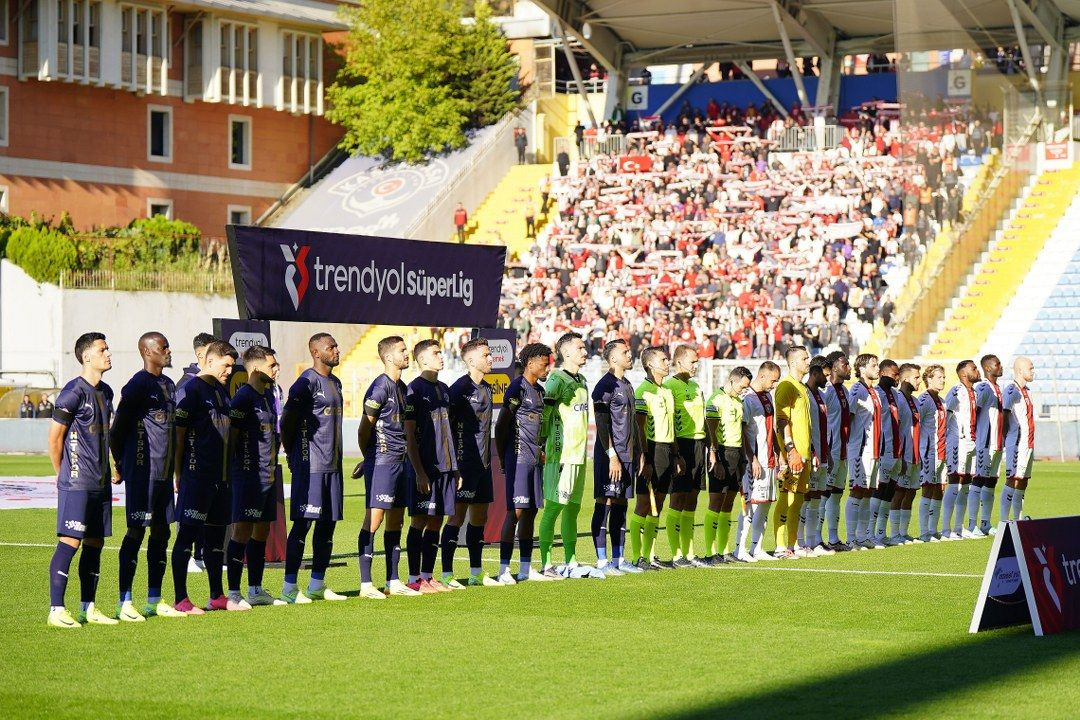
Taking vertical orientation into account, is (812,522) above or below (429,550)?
below

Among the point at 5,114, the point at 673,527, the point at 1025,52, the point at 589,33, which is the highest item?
the point at 589,33

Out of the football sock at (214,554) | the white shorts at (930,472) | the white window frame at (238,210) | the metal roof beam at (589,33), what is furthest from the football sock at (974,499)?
the white window frame at (238,210)

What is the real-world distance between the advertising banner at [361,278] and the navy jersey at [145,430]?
8.23 ft

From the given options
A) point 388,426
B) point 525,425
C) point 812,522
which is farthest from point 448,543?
point 812,522

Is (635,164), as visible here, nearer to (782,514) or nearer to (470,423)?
(782,514)

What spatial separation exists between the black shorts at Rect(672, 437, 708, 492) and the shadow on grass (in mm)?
4852

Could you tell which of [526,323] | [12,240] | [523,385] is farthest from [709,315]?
[523,385]

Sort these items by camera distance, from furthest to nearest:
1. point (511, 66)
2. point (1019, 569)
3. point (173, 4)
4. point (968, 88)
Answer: point (511, 66)
point (173, 4)
point (968, 88)
point (1019, 569)

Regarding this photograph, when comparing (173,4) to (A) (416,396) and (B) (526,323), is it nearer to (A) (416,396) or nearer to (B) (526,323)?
(B) (526,323)

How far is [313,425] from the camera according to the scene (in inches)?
508

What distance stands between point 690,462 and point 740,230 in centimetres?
2737

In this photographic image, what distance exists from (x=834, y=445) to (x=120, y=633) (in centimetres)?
848

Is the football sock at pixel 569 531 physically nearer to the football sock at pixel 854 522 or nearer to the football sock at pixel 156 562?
the football sock at pixel 156 562

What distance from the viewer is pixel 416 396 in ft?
44.3
